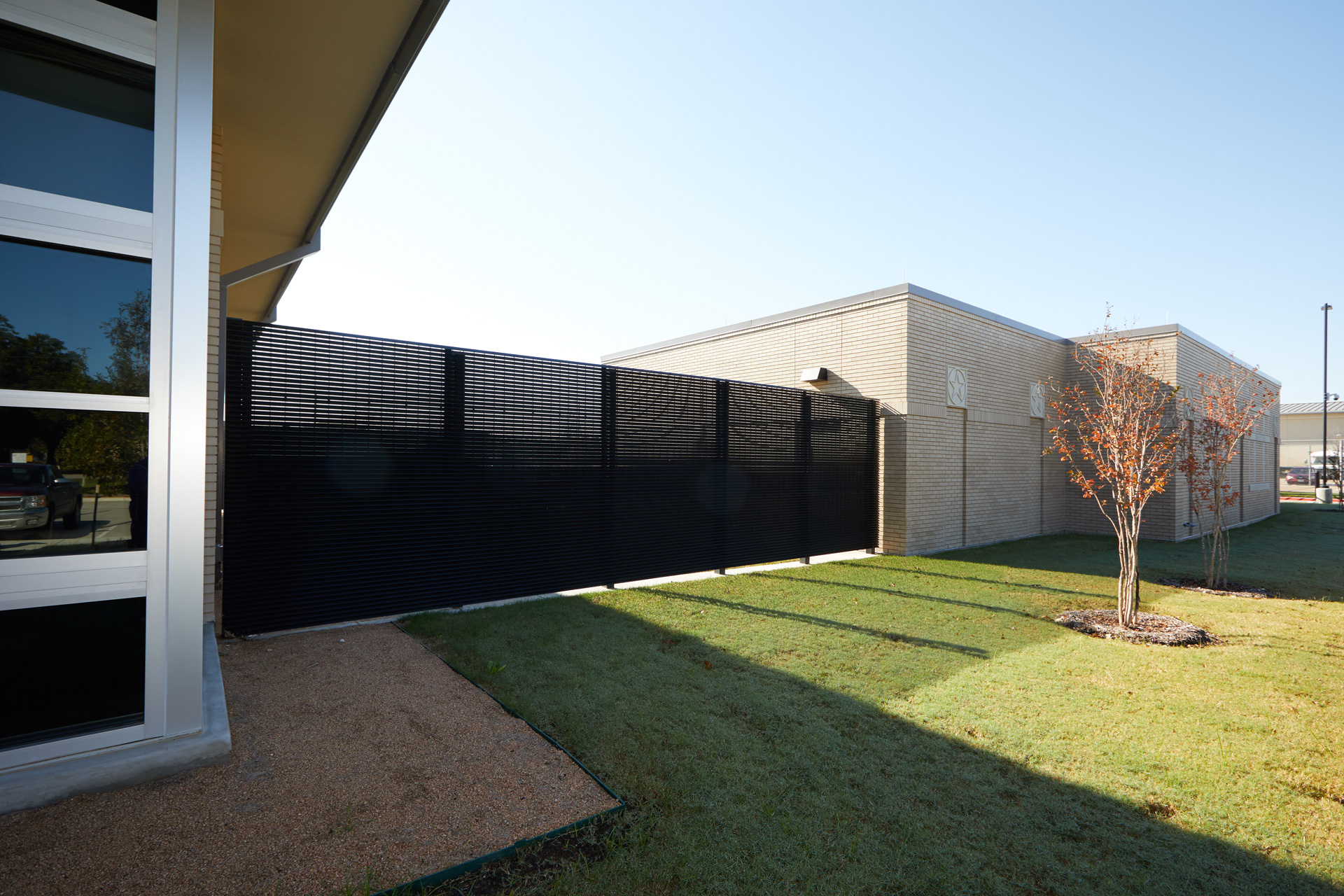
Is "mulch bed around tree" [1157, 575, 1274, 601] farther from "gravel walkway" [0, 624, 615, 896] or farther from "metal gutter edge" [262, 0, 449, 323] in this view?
"metal gutter edge" [262, 0, 449, 323]

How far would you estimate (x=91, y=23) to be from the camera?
105 inches

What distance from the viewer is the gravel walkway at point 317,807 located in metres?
2.12

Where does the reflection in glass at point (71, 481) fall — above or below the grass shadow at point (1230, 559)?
above

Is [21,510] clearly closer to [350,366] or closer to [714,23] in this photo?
[350,366]

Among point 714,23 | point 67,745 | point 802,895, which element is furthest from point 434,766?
point 714,23

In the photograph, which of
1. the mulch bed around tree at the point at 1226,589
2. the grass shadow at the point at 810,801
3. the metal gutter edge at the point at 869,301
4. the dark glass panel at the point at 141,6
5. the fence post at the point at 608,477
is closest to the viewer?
the grass shadow at the point at 810,801

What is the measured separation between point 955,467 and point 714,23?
8.45 m

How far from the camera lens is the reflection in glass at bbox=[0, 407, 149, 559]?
2.46m

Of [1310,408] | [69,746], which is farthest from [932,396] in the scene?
[1310,408]

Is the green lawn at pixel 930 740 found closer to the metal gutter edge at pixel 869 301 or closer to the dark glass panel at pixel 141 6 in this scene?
the dark glass panel at pixel 141 6

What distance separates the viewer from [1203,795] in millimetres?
2846

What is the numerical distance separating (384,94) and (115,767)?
4.54m

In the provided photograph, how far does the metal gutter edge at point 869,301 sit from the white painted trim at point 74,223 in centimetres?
990

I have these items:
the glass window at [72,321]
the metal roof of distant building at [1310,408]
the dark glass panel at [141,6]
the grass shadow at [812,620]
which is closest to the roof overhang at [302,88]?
the dark glass panel at [141,6]
